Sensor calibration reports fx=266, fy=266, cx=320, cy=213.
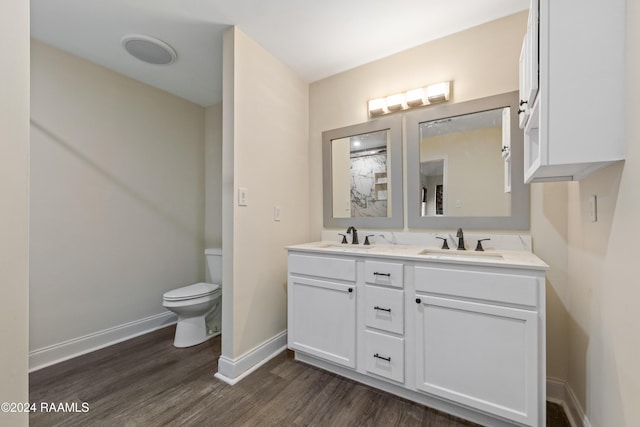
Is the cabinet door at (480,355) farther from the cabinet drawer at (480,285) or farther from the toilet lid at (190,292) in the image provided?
the toilet lid at (190,292)

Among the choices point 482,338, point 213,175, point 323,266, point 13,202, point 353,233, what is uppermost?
point 213,175

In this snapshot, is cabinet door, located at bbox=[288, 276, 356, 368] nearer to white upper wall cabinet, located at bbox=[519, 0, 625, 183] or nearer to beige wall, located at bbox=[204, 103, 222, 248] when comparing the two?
white upper wall cabinet, located at bbox=[519, 0, 625, 183]

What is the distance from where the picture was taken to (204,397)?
162 cm

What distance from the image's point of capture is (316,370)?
6.25 feet

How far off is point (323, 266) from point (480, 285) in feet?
3.07

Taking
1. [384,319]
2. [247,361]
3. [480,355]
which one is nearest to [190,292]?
[247,361]

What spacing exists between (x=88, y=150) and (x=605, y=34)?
3198 millimetres

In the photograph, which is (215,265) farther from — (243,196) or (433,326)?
(433,326)

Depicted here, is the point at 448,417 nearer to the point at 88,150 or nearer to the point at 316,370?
the point at 316,370

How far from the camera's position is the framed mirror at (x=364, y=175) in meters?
2.13

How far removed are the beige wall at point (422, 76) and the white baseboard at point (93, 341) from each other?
178 centimetres

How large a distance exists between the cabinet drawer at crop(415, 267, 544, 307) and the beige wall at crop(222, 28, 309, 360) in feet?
3.85

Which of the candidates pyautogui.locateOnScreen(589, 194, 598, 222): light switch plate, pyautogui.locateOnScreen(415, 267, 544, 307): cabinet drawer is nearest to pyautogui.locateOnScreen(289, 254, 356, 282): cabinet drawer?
pyautogui.locateOnScreen(415, 267, 544, 307): cabinet drawer

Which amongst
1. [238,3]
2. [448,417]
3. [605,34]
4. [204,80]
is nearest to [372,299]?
[448,417]
